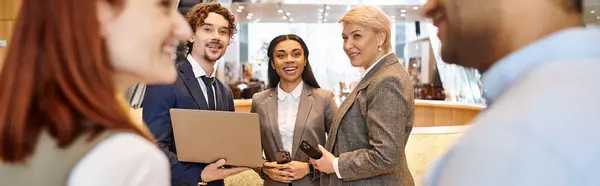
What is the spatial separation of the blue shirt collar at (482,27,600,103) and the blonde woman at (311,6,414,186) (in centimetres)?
160

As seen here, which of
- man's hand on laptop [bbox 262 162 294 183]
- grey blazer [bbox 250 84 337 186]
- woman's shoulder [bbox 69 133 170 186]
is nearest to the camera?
woman's shoulder [bbox 69 133 170 186]

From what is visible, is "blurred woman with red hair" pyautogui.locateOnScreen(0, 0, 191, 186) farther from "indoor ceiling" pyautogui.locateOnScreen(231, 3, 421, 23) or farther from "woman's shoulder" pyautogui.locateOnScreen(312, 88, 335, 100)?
"indoor ceiling" pyautogui.locateOnScreen(231, 3, 421, 23)

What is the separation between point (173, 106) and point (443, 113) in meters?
5.75

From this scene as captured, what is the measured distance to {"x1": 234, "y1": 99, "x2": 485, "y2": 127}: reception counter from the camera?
7143 millimetres

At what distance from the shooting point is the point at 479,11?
0.73 metres

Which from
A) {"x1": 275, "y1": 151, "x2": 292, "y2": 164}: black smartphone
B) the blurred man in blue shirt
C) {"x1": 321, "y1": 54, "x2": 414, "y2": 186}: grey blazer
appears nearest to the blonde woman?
{"x1": 321, "y1": 54, "x2": 414, "y2": 186}: grey blazer

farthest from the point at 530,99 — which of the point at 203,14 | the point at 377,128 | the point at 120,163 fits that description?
the point at 203,14

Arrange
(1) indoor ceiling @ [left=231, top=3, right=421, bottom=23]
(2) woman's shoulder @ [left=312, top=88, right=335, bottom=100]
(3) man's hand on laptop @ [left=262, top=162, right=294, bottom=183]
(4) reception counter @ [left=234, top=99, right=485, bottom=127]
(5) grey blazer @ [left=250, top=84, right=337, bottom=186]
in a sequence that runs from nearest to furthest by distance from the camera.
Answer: (3) man's hand on laptop @ [left=262, top=162, right=294, bottom=183], (5) grey blazer @ [left=250, top=84, right=337, bottom=186], (2) woman's shoulder @ [left=312, top=88, right=335, bottom=100], (4) reception counter @ [left=234, top=99, right=485, bottom=127], (1) indoor ceiling @ [left=231, top=3, right=421, bottom=23]

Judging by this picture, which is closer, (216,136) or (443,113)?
(216,136)

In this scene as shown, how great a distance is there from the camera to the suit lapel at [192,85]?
2.41 meters

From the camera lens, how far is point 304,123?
283 cm

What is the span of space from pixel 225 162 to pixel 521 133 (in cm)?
190

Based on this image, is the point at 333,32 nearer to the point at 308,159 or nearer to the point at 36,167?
the point at 308,159

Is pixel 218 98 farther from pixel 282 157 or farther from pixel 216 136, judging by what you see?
pixel 282 157
